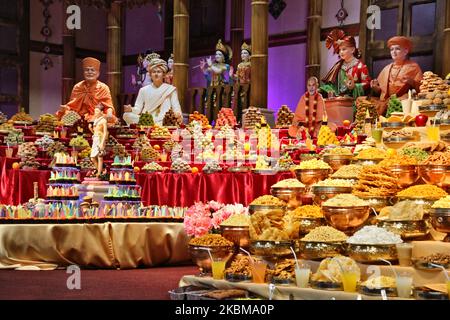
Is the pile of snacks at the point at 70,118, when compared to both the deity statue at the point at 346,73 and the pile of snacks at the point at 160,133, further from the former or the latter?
the deity statue at the point at 346,73

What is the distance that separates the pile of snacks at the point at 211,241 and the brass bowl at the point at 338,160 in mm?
1477

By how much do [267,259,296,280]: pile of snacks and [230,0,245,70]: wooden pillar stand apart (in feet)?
35.7

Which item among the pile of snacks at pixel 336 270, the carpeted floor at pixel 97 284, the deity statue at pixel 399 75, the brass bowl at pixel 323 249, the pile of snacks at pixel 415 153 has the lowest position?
the carpeted floor at pixel 97 284

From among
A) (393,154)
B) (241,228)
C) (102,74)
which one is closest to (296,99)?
(102,74)

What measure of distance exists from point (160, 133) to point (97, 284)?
4941mm

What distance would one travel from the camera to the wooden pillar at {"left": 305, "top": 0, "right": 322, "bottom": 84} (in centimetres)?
1396

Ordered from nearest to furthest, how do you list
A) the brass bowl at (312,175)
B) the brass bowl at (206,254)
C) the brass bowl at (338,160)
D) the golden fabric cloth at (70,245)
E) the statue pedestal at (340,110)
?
1. the brass bowl at (206,254)
2. the brass bowl at (312,175)
3. the brass bowl at (338,160)
4. the golden fabric cloth at (70,245)
5. the statue pedestal at (340,110)

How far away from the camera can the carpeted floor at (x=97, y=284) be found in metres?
5.06

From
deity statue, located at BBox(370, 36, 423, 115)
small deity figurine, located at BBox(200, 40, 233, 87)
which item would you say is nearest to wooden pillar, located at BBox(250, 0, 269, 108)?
deity statue, located at BBox(370, 36, 423, 115)

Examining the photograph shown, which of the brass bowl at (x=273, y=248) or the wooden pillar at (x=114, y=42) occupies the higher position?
the wooden pillar at (x=114, y=42)

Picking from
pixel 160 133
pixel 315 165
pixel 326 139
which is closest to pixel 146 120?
pixel 160 133

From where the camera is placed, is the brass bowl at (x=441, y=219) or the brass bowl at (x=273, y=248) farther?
the brass bowl at (x=273, y=248)

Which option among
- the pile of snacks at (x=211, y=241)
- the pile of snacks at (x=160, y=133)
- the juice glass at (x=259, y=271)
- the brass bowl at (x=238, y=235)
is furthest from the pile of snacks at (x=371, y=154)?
the pile of snacks at (x=160, y=133)

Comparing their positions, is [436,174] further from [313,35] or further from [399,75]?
[313,35]
